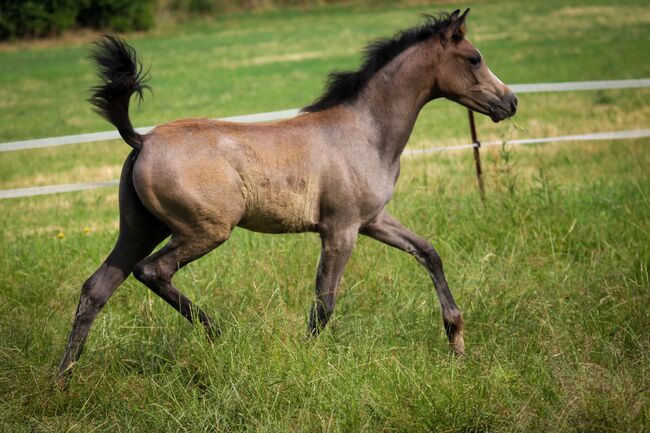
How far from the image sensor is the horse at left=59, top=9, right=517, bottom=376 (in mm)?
5176

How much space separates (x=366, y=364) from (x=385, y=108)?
1.73m

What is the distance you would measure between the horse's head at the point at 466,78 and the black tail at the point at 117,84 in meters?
1.83

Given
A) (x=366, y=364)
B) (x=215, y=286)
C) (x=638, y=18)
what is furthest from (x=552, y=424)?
(x=638, y=18)

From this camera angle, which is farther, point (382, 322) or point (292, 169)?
point (382, 322)

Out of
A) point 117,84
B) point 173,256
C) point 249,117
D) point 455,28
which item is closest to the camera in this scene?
point 117,84

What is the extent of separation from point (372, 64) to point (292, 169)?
0.92 metres

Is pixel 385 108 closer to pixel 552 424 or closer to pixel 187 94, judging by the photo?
pixel 552 424

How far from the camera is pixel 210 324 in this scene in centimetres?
534

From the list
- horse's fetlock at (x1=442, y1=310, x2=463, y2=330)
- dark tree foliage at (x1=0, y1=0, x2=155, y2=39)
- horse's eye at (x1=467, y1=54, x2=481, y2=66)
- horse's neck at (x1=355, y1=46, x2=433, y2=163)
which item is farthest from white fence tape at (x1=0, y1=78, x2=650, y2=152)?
dark tree foliage at (x1=0, y1=0, x2=155, y2=39)

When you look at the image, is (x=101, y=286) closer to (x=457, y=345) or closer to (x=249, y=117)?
(x=457, y=345)

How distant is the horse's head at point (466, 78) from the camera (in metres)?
5.77

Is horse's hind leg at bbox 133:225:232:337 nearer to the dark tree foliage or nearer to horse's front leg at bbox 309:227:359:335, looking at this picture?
horse's front leg at bbox 309:227:359:335

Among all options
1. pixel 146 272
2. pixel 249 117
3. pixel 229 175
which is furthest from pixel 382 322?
pixel 249 117

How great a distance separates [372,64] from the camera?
5879 mm
